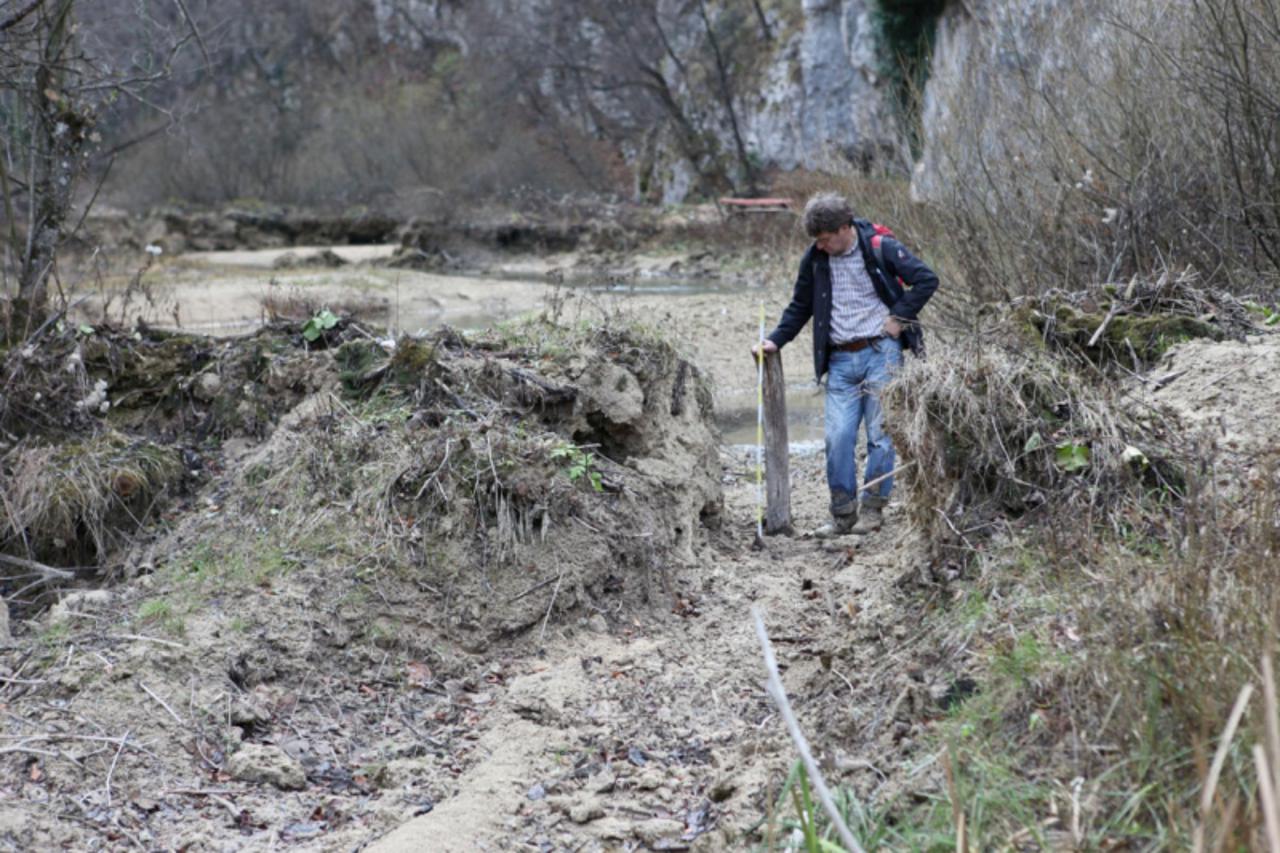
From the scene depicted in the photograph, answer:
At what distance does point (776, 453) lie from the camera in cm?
743

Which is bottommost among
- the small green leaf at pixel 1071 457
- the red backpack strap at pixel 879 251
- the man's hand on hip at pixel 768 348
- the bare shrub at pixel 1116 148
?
the small green leaf at pixel 1071 457

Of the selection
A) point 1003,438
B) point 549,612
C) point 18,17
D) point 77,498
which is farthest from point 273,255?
point 1003,438

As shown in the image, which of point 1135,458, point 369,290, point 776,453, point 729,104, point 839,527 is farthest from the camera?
point 729,104

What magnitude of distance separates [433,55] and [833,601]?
63.7 m

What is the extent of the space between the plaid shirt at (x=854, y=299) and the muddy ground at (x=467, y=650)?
1109 mm

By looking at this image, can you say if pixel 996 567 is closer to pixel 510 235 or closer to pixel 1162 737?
pixel 1162 737

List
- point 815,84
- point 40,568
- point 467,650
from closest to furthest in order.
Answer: point 467,650, point 40,568, point 815,84

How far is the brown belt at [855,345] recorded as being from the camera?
22.9ft

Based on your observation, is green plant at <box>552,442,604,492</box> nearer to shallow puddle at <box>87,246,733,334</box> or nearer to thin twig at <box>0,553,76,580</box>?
thin twig at <box>0,553,76,580</box>

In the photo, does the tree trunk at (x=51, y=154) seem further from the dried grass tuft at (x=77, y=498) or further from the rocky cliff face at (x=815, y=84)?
the rocky cliff face at (x=815, y=84)

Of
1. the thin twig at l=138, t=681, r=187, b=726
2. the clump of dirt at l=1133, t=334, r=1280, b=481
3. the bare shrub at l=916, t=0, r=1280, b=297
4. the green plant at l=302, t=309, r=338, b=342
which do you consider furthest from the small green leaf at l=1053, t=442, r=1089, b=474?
the green plant at l=302, t=309, r=338, b=342

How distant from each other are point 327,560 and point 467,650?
2.64ft

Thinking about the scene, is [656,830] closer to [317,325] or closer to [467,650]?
[467,650]

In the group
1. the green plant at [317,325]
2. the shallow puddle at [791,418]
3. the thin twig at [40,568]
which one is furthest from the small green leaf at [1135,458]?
the shallow puddle at [791,418]
